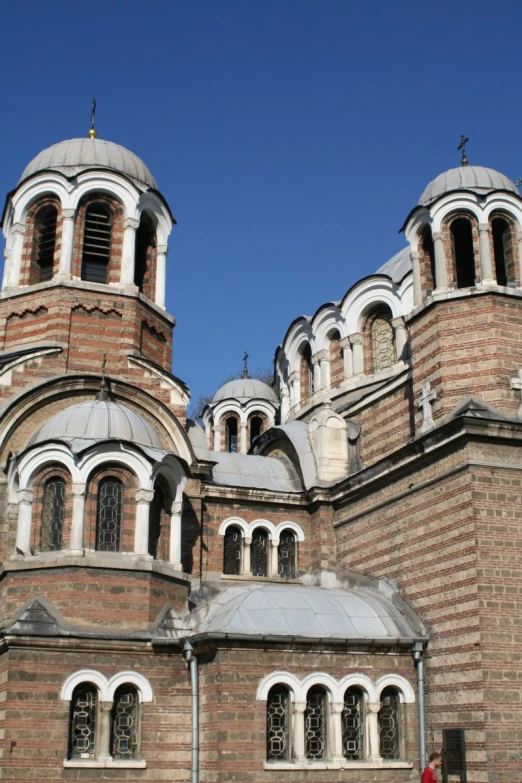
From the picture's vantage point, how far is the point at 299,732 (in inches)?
521

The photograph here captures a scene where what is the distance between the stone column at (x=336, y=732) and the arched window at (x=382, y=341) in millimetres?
8776

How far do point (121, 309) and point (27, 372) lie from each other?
240 centimetres

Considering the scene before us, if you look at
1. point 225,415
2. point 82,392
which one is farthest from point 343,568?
point 225,415

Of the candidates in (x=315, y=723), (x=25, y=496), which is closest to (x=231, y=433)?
(x=25, y=496)

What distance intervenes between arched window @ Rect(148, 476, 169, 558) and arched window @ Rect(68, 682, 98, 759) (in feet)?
8.08

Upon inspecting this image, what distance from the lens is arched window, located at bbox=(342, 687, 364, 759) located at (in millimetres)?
13633

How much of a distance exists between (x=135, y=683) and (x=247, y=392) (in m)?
14.2

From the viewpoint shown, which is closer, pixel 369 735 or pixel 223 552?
pixel 369 735

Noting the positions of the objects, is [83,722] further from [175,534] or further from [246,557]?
[246,557]

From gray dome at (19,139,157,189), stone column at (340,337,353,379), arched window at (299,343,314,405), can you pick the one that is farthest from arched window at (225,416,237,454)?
gray dome at (19,139,157,189)

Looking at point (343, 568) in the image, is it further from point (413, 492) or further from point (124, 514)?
point (124, 514)

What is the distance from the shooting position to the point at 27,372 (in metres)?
17.2

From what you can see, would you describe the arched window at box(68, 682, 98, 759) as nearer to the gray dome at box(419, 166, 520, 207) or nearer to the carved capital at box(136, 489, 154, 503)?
the carved capital at box(136, 489, 154, 503)

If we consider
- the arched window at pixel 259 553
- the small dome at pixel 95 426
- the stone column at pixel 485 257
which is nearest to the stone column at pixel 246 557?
the arched window at pixel 259 553
